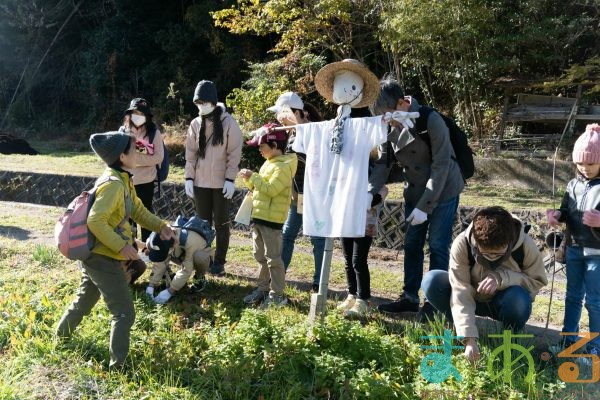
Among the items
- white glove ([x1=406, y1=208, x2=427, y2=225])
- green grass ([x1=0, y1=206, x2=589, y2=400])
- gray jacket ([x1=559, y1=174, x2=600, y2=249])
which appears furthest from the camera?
white glove ([x1=406, y1=208, x2=427, y2=225])

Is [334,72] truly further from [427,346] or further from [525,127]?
[525,127]

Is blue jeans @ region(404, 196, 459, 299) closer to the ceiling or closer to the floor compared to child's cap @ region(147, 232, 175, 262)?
closer to the ceiling

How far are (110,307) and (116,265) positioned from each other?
11.2 inches

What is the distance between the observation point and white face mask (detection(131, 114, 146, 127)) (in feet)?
18.3

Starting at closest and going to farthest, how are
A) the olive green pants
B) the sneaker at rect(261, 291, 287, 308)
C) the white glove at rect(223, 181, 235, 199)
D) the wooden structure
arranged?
the olive green pants
the sneaker at rect(261, 291, 287, 308)
the white glove at rect(223, 181, 235, 199)
the wooden structure

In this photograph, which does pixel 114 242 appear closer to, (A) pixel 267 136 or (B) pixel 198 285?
(A) pixel 267 136

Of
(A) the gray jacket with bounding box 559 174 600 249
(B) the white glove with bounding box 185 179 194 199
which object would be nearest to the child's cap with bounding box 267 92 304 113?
(B) the white glove with bounding box 185 179 194 199

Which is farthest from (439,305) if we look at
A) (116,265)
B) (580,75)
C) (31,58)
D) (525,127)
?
(31,58)

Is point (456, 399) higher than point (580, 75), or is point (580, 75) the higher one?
point (580, 75)

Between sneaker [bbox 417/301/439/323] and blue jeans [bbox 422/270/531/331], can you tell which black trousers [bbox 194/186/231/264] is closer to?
sneaker [bbox 417/301/439/323]

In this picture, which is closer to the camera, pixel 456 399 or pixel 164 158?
pixel 456 399

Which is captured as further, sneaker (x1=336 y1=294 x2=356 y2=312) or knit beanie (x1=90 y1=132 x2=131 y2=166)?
sneaker (x1=336 y1=294 x2=356 y2=312)

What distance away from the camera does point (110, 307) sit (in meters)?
3.79

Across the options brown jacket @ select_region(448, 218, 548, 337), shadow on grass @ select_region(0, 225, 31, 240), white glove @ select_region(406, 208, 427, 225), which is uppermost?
white glove @ select_region(406, 208, 427, 225)
